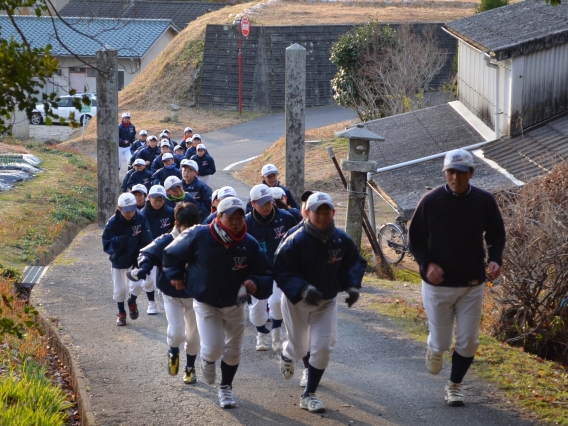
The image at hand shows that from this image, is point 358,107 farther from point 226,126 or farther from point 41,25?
point 41,25

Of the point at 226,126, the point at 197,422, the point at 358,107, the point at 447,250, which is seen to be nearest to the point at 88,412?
the point at 197,422

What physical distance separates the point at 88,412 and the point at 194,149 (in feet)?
40.9

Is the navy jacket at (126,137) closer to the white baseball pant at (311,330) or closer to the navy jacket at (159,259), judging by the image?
the navy jacket at (159,259)

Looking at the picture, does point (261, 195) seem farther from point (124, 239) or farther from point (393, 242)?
point (393, 242)

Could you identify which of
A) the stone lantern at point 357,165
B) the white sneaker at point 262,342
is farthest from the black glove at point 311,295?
the stone lantern at point 357,165

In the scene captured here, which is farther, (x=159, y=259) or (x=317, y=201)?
(x=159, y=259)

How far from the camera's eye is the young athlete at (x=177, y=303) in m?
7.46

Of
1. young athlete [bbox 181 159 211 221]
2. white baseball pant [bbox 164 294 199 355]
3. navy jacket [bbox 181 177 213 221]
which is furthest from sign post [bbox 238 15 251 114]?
white baseball pant [bbox 164 294 199 355]

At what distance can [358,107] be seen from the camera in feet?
92.4

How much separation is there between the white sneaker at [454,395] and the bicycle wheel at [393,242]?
8.83m

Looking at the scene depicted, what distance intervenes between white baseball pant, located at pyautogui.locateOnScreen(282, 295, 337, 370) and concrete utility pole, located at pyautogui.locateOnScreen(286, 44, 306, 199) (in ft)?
23.6

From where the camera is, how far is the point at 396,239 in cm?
1611

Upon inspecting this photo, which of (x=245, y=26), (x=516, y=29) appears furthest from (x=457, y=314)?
(x=245, y=26)

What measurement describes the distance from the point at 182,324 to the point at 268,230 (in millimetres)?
1389
